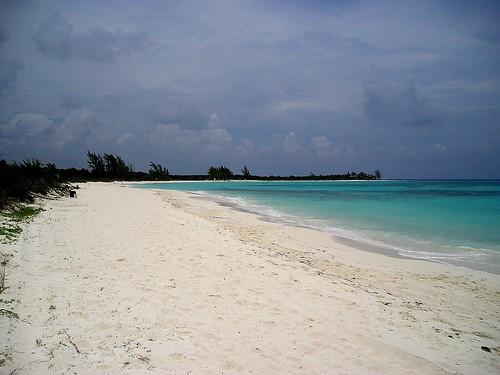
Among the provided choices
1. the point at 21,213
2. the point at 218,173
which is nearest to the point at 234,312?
the point at 21,213

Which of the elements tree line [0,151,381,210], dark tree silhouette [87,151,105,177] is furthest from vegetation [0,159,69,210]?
dark tree silhouette [87,151,105,177]

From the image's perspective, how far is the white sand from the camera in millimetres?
3512

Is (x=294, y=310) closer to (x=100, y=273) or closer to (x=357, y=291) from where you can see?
(x=357, y=291)

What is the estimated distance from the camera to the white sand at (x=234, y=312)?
3.51m

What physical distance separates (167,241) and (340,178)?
12946cm

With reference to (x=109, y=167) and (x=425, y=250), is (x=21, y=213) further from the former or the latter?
(x=109, y=167)

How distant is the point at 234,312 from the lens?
185 inches

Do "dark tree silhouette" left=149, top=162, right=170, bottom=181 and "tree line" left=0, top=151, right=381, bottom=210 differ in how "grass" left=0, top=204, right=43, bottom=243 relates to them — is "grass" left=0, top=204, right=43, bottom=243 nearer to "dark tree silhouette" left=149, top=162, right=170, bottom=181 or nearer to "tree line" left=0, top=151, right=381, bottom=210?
"tree line" left=0, top=151, right=381, bottom=210

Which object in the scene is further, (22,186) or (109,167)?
(109,167)

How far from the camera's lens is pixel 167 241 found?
905 centimetres

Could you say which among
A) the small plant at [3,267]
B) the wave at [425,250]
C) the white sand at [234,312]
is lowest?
the wave at [425,250]

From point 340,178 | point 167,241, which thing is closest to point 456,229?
point 167,241

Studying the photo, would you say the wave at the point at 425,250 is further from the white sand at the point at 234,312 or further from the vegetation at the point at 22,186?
the vegetation at the point at 22,186

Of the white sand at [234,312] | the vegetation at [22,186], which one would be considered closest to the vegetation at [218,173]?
the vegetation at [22,186]
